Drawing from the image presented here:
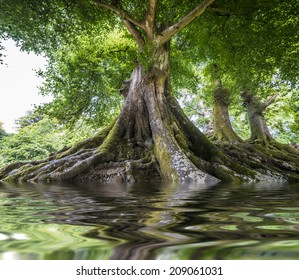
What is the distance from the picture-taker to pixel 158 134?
286 inches

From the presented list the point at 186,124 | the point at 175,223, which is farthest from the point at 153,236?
the point at 186,124

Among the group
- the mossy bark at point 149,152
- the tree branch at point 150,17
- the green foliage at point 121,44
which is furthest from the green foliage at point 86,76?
the tree branch at point 150,17

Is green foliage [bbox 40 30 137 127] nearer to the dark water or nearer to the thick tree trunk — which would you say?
the thick tree trunk

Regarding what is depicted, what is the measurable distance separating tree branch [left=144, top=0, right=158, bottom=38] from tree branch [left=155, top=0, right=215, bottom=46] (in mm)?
269

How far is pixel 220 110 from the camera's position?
12898mm

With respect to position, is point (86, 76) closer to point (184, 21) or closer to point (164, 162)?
point (184, 21)

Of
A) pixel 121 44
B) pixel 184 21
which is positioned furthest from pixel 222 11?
pixel 121 44

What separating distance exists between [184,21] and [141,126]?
3.10 metres

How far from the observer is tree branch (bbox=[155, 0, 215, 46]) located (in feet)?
22.1

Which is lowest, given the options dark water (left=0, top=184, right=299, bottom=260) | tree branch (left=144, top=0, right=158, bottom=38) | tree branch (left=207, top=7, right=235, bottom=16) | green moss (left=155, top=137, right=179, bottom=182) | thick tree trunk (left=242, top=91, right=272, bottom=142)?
dark water (left=0, top=184, right=299, bottom=260)

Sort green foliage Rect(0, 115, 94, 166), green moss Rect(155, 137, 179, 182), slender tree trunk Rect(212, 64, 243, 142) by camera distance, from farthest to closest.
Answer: green foliage Rect(0, 115, 94, 166)
slender tree trunk Rect(212, 64, 243, 142)
green moss Rect(155, 137, 179, 182)

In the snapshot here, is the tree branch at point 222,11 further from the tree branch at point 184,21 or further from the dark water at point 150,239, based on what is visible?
the dark water at point 150,239

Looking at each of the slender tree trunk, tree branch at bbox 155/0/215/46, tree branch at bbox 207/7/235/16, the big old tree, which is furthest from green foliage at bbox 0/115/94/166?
tree branch at bbox 155/0/215/46

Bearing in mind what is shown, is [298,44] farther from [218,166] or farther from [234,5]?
[218,166]
